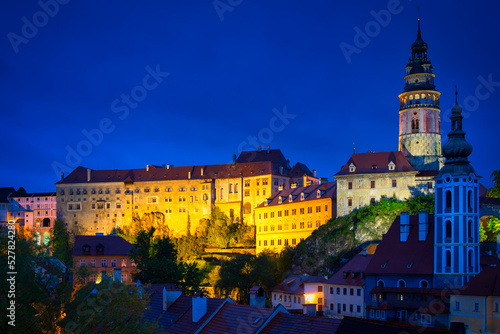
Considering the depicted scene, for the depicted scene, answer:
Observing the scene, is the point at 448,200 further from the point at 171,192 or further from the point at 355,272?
the point at 171,192

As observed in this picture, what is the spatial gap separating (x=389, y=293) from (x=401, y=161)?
32056 millimetres

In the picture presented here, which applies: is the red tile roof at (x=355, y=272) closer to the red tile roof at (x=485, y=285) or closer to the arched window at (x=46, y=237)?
the red tile roof at (x=485, y=285)

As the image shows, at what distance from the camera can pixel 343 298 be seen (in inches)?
2517

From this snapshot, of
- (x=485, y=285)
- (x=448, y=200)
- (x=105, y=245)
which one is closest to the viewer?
(x=485, y=285)

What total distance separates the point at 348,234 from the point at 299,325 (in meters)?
52.8

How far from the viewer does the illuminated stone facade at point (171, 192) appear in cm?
11800

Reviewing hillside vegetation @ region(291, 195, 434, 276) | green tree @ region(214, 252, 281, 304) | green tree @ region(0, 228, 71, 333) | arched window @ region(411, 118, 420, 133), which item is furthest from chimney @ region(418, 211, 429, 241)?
green tree @ region(0, 228, 71, 333)

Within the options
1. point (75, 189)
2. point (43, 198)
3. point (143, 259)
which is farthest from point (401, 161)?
point (43, 198)

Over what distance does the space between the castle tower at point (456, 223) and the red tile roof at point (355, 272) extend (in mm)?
8885

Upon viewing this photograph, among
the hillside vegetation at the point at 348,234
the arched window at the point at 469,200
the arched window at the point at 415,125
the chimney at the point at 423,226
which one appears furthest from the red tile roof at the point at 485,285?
the arched window at the point at 415,125

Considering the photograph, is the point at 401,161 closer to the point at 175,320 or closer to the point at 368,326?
the point at 175,320

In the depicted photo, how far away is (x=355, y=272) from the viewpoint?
64.1m

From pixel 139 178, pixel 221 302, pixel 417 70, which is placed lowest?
pixel 221 302

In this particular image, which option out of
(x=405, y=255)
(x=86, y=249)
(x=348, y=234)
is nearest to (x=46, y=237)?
(x=86, y=249)
